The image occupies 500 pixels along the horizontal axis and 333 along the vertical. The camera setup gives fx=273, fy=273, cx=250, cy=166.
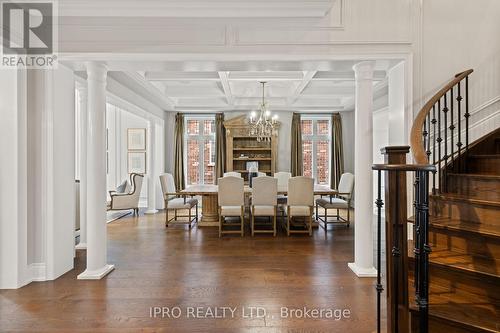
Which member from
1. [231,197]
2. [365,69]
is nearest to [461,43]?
[365,69]

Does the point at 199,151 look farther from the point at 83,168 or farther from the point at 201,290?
the point at 201,290

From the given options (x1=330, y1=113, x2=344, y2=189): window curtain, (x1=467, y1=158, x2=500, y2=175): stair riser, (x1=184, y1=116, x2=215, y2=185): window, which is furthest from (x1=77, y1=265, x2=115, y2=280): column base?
(x1=330, y1=113, x2=344, y2=189): window curtain

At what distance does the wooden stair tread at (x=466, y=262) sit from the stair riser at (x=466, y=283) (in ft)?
0.07

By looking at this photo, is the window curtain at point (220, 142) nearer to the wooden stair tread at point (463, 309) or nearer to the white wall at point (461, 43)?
the white wall at point (461, 43)

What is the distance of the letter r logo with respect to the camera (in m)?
2.74

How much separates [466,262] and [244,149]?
5.82 metres

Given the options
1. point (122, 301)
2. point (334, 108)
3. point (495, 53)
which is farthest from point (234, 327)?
point (334, 108)

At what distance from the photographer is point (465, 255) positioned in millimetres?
1992

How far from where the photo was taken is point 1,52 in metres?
2.79

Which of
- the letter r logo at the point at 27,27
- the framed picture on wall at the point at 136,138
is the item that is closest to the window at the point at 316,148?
the framed picture on wall at the point at 136,138

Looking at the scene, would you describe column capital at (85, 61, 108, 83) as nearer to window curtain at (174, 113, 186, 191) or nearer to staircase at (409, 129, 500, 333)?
staircase at (409, 129, 500, 333)

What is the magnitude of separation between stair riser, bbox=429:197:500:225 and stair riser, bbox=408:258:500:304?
0.53 meters

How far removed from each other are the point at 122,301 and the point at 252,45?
2.92 meters

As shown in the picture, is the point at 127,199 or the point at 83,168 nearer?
the point at 83,168
